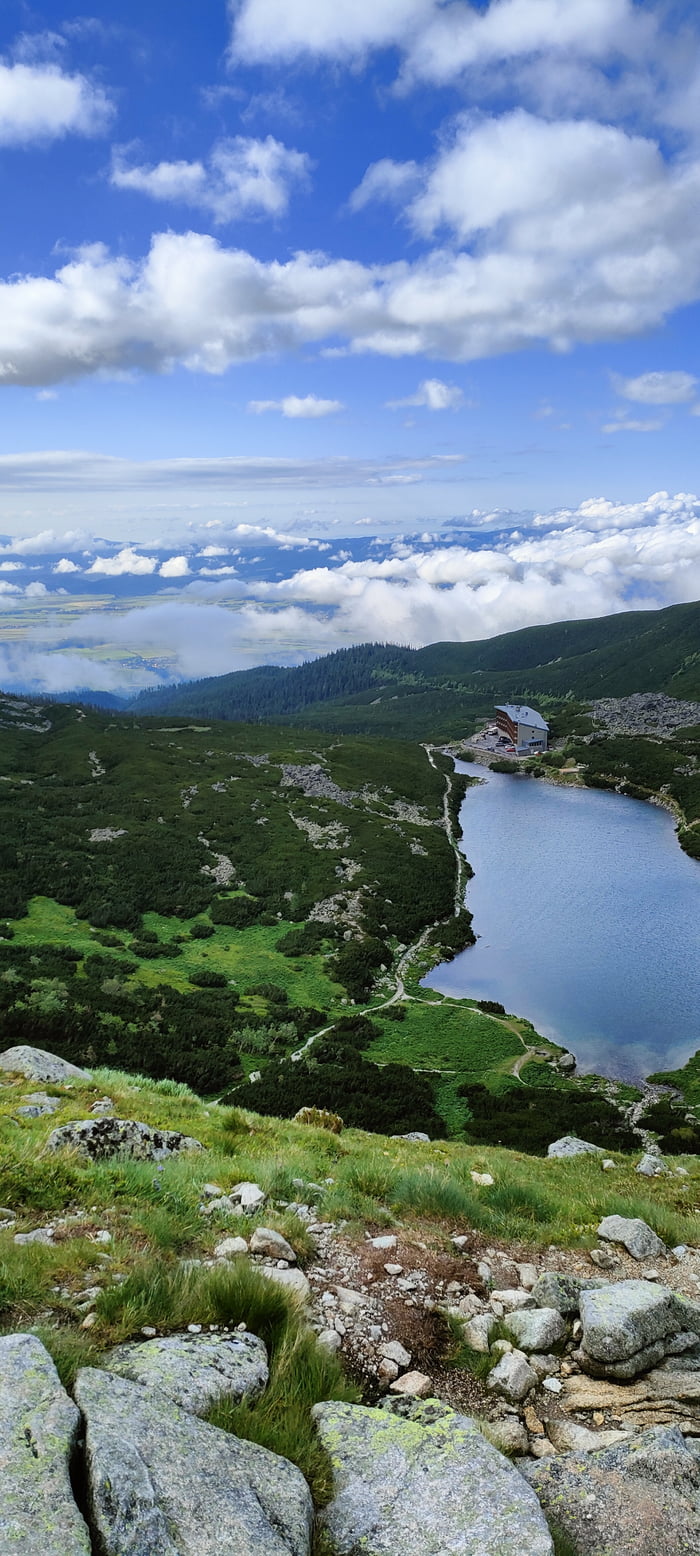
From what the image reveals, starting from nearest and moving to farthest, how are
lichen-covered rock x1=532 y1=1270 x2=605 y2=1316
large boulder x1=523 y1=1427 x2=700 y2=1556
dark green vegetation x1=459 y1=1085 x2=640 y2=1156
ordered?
large boulder x1=523 y1=1427 x2=700 y2=1556 < lichen-covered rock x1=532 y1=1270 x2=605 y2=1316 < dark green vegetation x1=459 y1=1085 x2=640 y2=1156

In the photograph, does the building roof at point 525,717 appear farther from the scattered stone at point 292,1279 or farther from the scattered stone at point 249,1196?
the scattered stone at point 292,1279

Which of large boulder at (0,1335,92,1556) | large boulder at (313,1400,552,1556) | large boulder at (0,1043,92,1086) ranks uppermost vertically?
large boulder at (0,1335,92,1556)

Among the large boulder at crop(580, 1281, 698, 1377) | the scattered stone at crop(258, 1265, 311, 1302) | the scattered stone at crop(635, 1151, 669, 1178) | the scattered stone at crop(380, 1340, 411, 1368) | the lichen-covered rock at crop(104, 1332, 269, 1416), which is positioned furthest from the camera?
the scattered stone at crop(635, 1151, 669, 1178)

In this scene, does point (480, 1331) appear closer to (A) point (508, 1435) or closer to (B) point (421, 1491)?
(A) point (508, 1435)

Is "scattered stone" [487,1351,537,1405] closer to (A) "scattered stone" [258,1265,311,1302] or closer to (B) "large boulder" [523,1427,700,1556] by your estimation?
(B) "large boulder" [523,1427,700,1556]

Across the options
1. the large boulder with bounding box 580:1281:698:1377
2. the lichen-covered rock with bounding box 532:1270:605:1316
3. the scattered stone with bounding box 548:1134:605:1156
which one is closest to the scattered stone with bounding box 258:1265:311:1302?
the lichen-covered rock with bounding box 532:1270:605:1316

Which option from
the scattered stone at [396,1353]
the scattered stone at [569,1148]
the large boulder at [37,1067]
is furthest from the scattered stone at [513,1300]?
the scattered stone at [569,1148]
